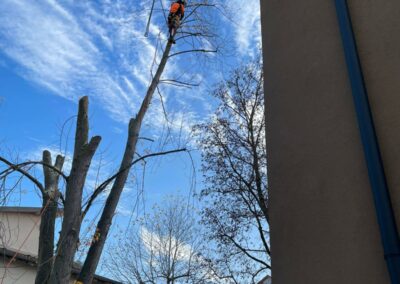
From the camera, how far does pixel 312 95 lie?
2.49 m

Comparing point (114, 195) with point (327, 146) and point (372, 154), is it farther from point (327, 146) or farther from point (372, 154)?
point (372, 154)

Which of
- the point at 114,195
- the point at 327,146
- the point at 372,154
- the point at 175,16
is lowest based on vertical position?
the point at 372,154

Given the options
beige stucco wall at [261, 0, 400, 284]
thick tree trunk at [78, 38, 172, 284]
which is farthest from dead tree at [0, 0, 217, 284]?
beige stucco wall at [261, 0, 400, 284]

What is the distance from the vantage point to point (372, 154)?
193cm

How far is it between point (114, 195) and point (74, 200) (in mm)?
612

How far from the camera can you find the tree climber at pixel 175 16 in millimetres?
5379

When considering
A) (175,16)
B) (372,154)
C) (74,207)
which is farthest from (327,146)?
(175,16)

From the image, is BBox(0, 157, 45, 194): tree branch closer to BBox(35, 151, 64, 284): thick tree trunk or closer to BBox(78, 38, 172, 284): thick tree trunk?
BBox(35, 151, 64, 284): thick tree trunk

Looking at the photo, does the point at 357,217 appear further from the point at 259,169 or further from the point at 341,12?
the point at 259,169

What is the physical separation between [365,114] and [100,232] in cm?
280

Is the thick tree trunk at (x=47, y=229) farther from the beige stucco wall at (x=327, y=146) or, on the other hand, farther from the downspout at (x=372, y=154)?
the downspout at (x=372, y=154)

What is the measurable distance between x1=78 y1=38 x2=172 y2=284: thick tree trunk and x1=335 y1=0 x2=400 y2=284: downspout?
2.50 metres

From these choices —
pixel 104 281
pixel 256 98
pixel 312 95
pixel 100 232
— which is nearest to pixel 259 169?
pixel 256 98

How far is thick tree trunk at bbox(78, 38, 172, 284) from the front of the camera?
3738 mm
